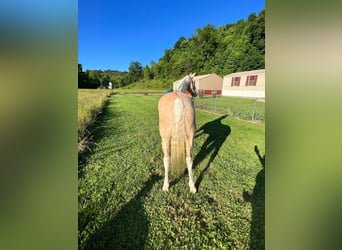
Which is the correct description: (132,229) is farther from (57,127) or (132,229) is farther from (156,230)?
(57,127)

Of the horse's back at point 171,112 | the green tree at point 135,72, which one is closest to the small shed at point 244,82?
the horse's back at point 171,112

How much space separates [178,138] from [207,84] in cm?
86

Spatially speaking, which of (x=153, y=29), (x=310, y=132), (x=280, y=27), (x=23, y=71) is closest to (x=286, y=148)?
(x=310, y=132)

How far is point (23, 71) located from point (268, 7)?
868mm

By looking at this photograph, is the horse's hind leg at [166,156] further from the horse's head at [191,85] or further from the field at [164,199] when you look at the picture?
the horse's head at [191,85]

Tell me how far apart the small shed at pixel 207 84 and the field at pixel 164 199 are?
2.97ft

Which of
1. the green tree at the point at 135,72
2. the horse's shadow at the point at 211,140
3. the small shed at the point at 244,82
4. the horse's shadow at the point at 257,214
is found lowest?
the horse's shadow at the point at 257,214

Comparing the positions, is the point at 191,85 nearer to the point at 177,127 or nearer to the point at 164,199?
the point at 177,127

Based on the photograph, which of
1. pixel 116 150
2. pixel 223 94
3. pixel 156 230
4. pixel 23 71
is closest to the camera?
pixel 23 71

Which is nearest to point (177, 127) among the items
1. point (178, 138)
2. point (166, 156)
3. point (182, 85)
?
point (178, 138)

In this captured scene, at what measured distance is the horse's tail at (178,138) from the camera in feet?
6.41

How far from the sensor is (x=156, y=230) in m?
1.58

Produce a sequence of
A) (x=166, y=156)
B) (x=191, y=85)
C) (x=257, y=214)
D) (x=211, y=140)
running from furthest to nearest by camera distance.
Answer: (x=211, y=140), (x=191, y=85), (x=166, y=156), (x=257, y=214)

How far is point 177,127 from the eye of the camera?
1.98 metres
